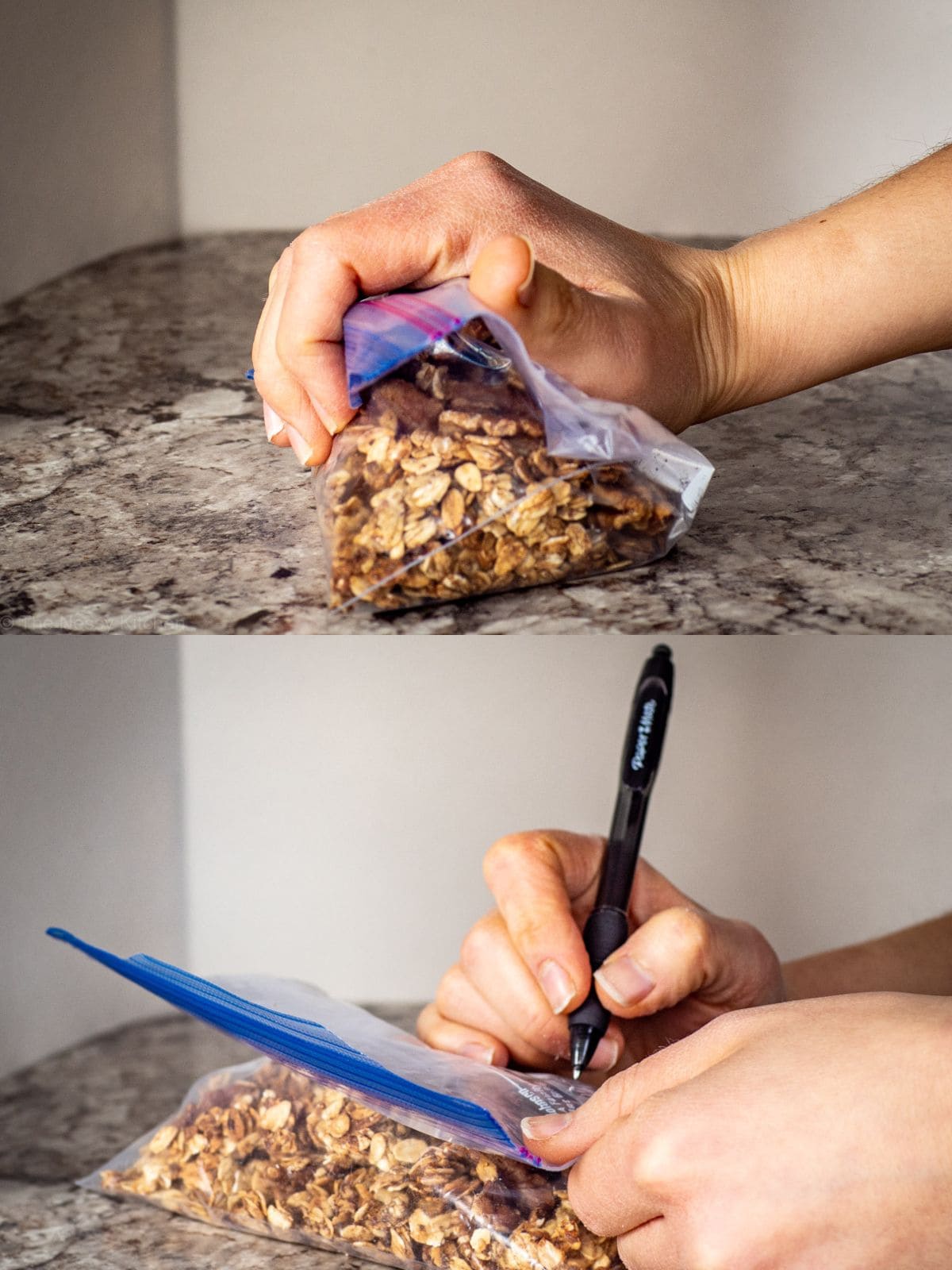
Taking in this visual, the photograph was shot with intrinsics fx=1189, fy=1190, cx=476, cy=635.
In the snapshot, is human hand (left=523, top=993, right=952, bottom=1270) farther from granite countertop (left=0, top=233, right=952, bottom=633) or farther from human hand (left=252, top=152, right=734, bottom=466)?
human hand (left=252, top=152, right=734, bottom=466)

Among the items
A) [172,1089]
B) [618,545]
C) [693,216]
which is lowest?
[172,1089]

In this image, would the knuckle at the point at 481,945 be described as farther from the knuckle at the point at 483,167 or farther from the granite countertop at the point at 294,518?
the knuckle at the point at 483,167

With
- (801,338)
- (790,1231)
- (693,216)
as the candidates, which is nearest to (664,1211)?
(790,1231)

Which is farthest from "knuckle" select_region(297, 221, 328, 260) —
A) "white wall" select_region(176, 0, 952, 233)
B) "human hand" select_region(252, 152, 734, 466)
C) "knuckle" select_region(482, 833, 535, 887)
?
"white wall" select_region(176, 0, 952, 233)

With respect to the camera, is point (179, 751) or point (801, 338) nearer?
point (801, 338)

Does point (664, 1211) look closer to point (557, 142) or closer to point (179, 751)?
point (179, 751)

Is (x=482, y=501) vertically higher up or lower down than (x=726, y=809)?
higher up
